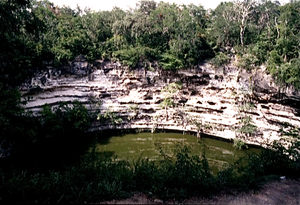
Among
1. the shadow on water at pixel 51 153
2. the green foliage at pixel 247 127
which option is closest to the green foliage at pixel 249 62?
the green foliage at pixel 247 127

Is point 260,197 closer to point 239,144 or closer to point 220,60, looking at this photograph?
point 239,144

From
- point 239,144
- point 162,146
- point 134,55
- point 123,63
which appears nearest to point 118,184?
point 162,146

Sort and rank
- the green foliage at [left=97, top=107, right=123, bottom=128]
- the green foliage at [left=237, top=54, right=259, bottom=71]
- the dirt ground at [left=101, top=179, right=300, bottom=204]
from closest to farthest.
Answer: the dirt ground at [left=101, top=179, right=300, bottom=204], the green foliage at [left=237, top=54, right=259, bottom=71], the green foliage at [left=97, top=107, right=123, bottom=128]

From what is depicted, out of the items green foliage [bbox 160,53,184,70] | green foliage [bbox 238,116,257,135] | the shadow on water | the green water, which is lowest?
the green water

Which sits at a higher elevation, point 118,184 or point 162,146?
point 118,184

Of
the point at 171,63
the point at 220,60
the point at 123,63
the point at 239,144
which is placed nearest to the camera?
the point at 239,144

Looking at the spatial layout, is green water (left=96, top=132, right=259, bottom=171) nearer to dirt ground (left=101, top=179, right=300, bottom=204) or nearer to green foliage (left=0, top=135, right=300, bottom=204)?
dirt ground (left=101, top=179, right=300, bottom=204)

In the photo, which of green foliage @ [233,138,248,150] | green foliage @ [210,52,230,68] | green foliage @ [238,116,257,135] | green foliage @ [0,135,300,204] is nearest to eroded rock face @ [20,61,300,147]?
green foliage @ [238,116,257,135]
